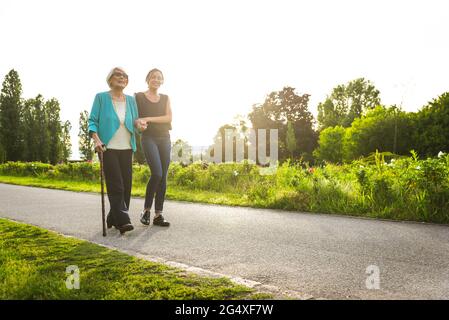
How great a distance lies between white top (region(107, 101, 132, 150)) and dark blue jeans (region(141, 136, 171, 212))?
402mm

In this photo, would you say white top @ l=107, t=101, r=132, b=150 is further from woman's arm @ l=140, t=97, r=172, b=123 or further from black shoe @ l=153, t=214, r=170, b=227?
black shoe @ l=153, t=214, r=170, b=227

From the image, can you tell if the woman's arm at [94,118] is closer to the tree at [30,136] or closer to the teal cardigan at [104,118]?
the teal cardigan at [104,118]

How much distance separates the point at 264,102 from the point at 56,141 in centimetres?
2508

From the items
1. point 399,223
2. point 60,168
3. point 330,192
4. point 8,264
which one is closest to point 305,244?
point 399,223

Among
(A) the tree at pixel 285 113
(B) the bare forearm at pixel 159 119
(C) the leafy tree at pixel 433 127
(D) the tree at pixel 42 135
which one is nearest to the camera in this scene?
(B) the bare forearm at pixel 159 119

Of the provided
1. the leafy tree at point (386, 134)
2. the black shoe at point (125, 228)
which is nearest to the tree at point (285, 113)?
the leafy tree at point (386, 134)

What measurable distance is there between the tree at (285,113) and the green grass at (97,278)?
48832mm

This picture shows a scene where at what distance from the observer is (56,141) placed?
48.3 m

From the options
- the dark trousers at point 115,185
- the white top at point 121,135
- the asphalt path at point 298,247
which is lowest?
the asphalt path at point 298,247

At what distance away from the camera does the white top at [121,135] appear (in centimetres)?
574

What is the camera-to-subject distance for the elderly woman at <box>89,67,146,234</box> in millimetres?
5684

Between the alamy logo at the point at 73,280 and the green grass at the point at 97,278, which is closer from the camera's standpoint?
the green grass at the point at 97,278
